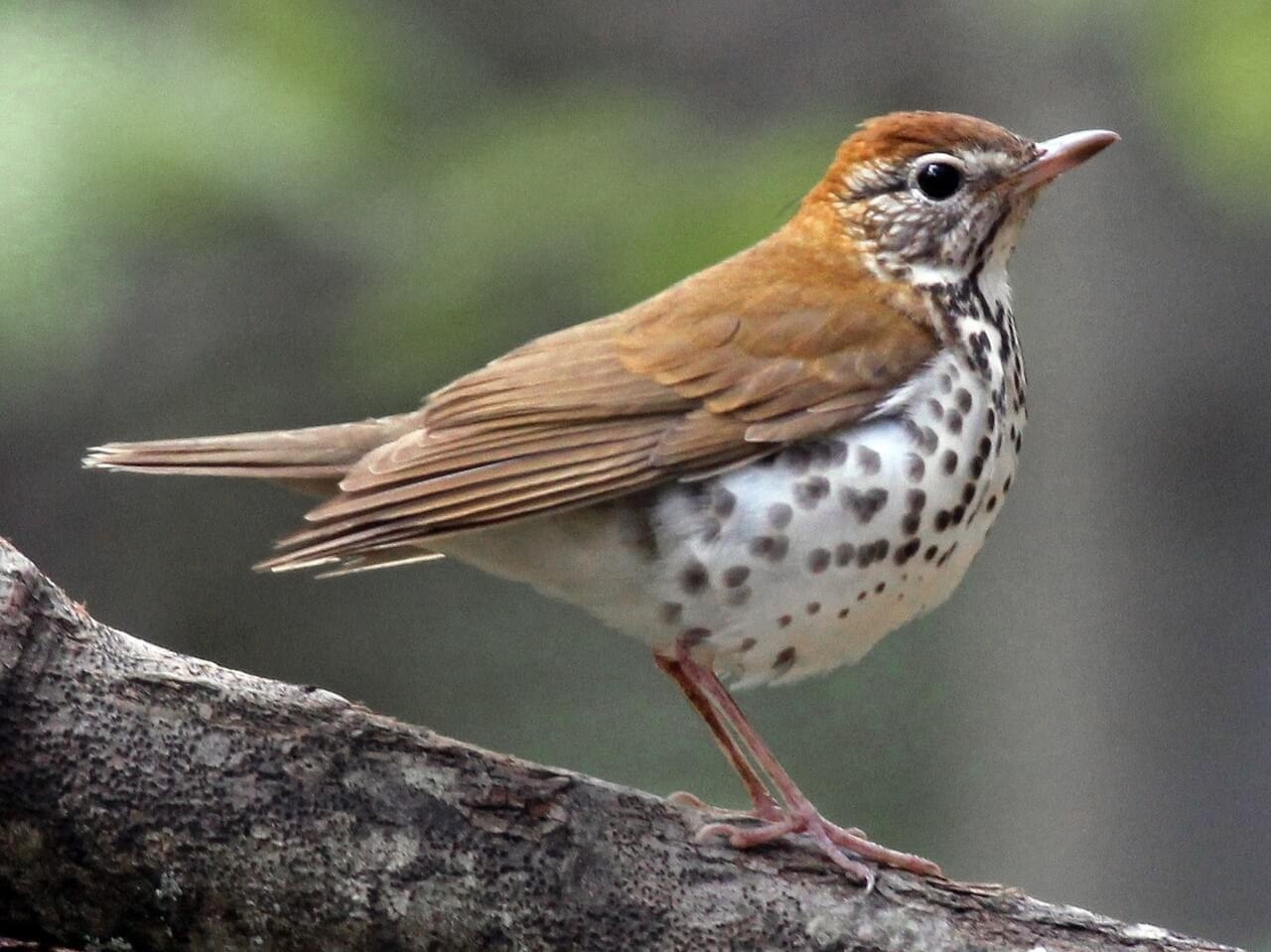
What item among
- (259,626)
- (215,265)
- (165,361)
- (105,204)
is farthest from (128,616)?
(105,204)

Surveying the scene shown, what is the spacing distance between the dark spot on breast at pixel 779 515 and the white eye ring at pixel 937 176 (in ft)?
2.68

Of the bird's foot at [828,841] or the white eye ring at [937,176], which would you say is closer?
the bird's foot at [828,841]

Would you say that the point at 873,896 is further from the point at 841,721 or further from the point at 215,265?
the point at 841,721

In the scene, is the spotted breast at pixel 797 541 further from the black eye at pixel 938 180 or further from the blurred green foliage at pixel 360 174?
the blurred green foliage at pixel 360 174

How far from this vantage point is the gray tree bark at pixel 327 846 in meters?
2.39

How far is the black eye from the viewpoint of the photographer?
3379 mm

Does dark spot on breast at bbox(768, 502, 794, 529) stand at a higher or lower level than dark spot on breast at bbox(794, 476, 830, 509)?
lower

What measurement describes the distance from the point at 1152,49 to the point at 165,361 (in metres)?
2.85

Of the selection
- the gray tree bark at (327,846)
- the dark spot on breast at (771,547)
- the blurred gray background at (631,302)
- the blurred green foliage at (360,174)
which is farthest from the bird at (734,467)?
the blurred gray background at (631,302)

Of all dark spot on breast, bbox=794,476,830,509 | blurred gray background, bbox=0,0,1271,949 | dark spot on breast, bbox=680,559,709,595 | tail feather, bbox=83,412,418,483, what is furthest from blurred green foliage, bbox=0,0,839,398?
dark spot on breast, bbox=794,476,830,509

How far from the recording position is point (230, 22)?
4156mm

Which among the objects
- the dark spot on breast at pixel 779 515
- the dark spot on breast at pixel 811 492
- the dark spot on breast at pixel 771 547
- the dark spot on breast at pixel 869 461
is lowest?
the dark spot on breast at pixel 771 547

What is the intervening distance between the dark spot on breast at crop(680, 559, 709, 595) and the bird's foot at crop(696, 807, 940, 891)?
0.38 m

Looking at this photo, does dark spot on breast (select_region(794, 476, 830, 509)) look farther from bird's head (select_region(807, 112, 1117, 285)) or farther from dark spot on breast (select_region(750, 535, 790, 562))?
bird's head (select_region(807, 112, 1117, 285))
